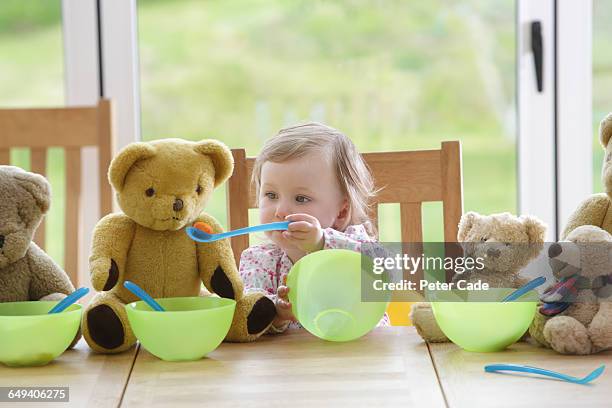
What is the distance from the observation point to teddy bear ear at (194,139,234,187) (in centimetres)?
104

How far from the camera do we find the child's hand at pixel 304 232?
1108mm

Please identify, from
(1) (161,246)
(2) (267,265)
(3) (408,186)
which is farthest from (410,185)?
(1) (161,246)

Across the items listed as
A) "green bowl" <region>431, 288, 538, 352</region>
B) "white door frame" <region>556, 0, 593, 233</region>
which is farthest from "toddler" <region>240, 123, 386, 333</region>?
"white door frame" <region>556, 0, 593, 233</region>

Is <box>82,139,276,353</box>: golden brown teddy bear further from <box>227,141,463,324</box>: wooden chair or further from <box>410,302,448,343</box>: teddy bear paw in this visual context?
<box>227,141,463,324</box>: wooden chair

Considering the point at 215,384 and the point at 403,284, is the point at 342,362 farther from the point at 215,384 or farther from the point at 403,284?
the point at 403,284

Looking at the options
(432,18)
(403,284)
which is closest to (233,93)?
(432,18)

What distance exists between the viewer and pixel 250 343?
1.04 m

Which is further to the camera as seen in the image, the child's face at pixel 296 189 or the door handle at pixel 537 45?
the door handle at pixel 537 45

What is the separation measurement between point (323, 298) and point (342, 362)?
80 mm

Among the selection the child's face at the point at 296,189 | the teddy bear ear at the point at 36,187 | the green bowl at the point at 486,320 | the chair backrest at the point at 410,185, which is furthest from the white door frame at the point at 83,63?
the green bowl at the point at 486,320

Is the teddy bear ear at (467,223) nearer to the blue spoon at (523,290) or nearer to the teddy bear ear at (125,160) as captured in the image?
the blue spoon at (523,290)

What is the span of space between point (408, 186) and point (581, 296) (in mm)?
488

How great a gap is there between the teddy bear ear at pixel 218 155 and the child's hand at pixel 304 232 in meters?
0.12

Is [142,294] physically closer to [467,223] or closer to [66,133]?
[467,223]
